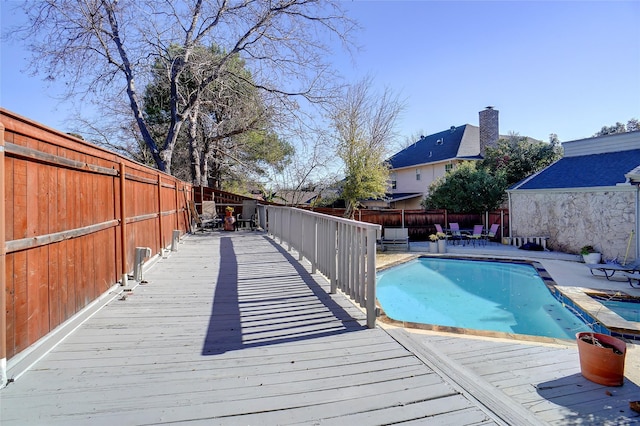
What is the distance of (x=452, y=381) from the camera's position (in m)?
2.16

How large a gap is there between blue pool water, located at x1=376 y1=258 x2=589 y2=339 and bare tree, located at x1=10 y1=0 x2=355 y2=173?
6.93 meters

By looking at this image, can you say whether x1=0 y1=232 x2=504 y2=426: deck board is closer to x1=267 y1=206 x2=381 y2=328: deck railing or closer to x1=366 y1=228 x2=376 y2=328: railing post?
x1=366 y1=228 x2=376 y2=328: railing post

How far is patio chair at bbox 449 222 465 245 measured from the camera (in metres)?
14.4

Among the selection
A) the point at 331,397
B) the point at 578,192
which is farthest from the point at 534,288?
the point at 331,397

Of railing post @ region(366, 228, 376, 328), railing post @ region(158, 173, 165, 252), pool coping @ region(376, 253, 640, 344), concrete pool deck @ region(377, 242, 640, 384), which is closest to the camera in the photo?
railing post @ region(366, 228, 376, 328)

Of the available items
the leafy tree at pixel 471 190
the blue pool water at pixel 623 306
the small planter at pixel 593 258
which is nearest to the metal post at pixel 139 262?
the blue pool water at pixel 623 306

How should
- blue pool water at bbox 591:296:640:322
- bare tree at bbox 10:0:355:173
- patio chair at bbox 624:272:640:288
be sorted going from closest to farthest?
blue pool water at bbox 591:296:640:322 < patio chair at bbox 624:272:640:288 < bare tree at bbox 10:0:355:173

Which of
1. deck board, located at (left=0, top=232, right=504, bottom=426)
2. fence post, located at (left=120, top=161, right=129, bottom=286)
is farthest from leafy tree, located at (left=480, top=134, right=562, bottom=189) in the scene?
fence post, located at (left=120, top=161, right=129, bottom=286)

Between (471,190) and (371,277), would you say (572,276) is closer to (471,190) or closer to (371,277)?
(471,190)

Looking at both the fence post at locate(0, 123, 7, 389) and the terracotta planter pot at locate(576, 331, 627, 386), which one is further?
the terracotta planter pot at locate(576, 331, 627, 386)

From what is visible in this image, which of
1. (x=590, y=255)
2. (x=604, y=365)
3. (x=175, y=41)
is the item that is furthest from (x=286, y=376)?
(x=175, y=41)

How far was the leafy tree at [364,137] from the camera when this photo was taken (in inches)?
600

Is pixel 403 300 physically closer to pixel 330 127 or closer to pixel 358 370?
pixel 358 370

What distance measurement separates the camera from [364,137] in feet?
52.5
